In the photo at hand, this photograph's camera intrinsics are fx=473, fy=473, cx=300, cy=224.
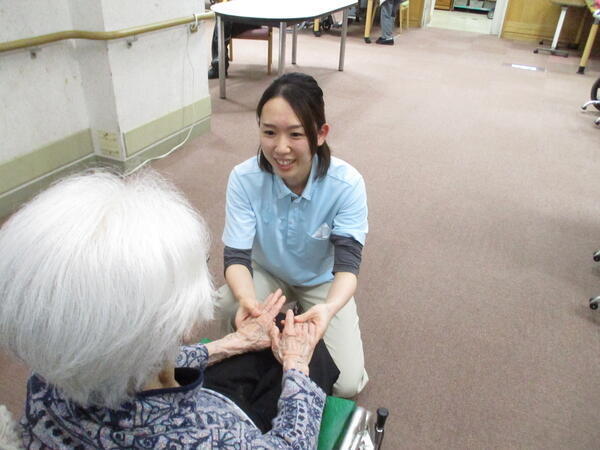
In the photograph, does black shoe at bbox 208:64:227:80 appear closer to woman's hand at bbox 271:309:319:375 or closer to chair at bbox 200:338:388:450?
woman's hand at bbox 271:309:319:375

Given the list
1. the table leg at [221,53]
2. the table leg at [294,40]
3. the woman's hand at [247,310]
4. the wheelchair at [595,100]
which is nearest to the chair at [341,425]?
the woman's hand at [247,310]

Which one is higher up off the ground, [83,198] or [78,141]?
[83,198]

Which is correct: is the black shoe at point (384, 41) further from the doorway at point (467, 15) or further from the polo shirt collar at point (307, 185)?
the polo shirt collar at point (307, 185)

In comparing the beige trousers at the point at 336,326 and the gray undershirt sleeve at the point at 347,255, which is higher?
the gray undershirt sleeve at the point at 347,255

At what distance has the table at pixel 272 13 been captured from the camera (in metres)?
3.57

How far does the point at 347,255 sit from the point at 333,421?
1.77 ft

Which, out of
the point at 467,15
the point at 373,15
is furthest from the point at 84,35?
the point at 467,15

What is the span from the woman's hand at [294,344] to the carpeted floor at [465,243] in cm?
59

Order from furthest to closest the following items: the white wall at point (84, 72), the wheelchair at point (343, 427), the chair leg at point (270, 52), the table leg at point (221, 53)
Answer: the chair leg at point (270, 52) < the table leg at point (221, 53) < the white wall at point (84, 72) < the wheelchair at point (343, 427)

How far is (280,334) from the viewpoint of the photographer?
1.11 m

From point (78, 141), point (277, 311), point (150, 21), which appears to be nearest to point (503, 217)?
point (277, 311)

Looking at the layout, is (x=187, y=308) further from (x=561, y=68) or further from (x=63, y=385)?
(x=561, y=68)

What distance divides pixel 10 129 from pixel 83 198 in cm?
206

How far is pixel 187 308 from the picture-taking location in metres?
0.65
